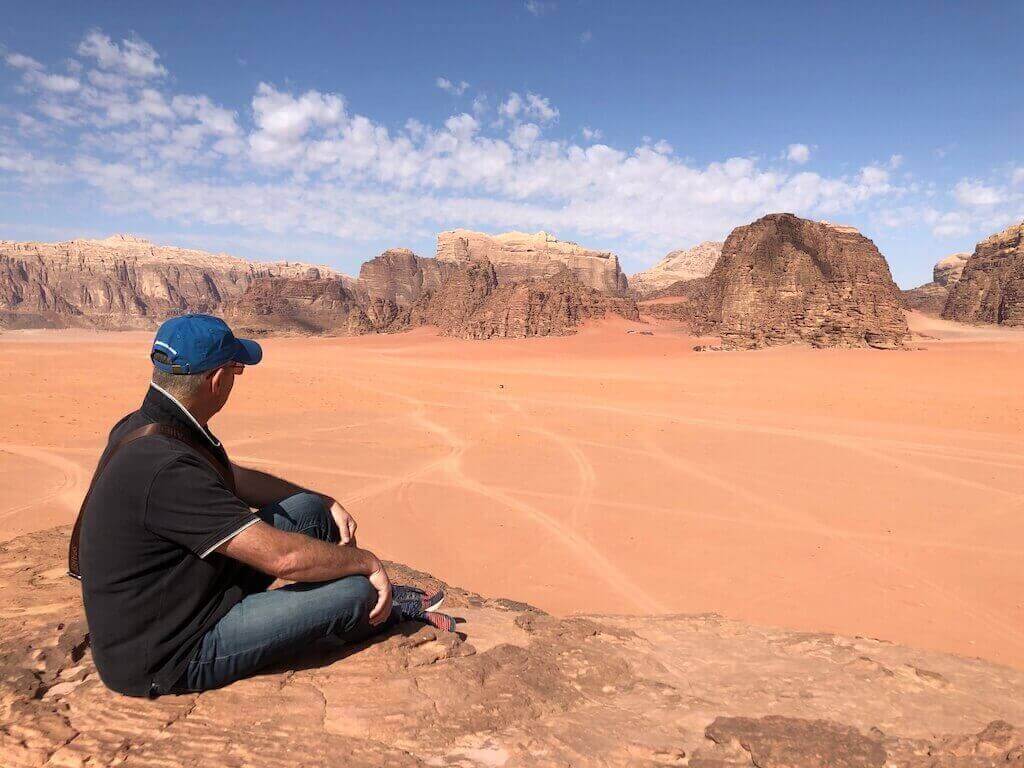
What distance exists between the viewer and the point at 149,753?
1.98 meters

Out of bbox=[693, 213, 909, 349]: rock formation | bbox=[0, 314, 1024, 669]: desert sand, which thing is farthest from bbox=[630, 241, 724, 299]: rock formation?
bbox=[0, 314, 1024, 669]: desert sand

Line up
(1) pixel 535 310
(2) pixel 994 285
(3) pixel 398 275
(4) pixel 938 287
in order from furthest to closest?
(3) pixel 398 275
(4) pixel 938 287
(2) pixel 994 285
(1) pixel 535 310

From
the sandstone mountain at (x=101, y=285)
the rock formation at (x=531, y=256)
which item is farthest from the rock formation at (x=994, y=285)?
the sandstone mountain at (x=101, y=285)

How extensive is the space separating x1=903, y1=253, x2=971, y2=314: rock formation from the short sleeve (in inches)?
3877

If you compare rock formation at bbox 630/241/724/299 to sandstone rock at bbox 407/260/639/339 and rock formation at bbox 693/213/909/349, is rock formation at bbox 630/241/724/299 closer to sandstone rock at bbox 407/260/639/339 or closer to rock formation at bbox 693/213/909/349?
sandstone rock at bbox 407/260/639/339

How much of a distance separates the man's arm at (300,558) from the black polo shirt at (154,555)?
6 centimetres

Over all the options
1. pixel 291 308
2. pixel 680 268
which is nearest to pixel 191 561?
pixel 291 308

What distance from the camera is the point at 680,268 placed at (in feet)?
479

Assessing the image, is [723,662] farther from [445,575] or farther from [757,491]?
[757,491]

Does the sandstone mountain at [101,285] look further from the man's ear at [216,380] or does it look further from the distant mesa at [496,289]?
the man's ear at [216,380]

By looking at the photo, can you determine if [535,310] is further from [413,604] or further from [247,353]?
[247,353]

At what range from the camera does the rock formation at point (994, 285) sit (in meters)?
60.4

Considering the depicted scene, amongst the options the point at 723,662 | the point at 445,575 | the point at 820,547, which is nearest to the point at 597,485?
the point at 820,547

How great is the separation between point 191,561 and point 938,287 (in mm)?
127722
